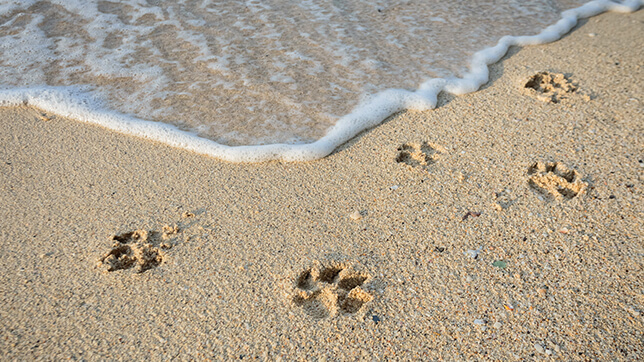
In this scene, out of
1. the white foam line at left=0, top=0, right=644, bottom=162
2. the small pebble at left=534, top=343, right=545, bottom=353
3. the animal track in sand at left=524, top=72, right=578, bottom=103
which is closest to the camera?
the small pebble at left=534, top=343, right=545, bottom=353

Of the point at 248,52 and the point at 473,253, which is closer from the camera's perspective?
the point at 473,253

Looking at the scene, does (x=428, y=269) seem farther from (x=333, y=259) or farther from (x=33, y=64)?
(x=33, y=64)

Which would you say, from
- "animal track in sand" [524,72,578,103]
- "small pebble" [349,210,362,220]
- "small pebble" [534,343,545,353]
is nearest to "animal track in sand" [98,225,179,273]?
"small pebble" [349,210,362,220]

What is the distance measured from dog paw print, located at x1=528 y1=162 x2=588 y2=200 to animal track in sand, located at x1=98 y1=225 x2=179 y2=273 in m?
1.80

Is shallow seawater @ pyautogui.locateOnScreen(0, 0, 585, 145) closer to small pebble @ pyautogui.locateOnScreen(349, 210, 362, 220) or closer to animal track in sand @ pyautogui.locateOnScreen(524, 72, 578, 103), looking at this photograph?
animal track in sand @ pyautogui.locateOnScreen(524, 72, 578, 103)

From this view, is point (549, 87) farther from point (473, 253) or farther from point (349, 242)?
point (349, 242)

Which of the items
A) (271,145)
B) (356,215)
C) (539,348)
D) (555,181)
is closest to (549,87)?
(555,181)

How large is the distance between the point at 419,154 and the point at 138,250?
152 centimetres

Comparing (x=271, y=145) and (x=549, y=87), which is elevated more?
(x=549, y=87)

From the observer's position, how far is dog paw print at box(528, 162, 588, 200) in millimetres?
2141

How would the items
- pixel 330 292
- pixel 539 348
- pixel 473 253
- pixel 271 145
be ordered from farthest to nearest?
1. pixel 271 145
2. pixel 473 253
3. pixel 330 292
4. pixel 539 348

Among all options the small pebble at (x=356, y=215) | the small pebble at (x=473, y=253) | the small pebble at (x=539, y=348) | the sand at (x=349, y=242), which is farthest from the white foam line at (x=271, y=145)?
the small pebble at (x=539, y=348)

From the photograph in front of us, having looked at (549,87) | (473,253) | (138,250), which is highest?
(549,87)

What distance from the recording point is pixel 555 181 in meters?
2.19
